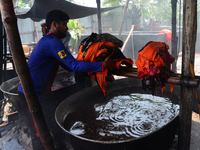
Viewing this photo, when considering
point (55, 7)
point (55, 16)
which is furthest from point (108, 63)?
point (55, 7)

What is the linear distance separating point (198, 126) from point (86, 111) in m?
2.28

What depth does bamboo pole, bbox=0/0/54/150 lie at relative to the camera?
1.43 meters

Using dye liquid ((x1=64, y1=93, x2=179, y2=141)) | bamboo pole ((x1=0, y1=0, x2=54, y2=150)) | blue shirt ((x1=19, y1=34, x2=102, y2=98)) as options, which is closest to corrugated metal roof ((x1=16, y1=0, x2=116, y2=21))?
blue shirt ((x1=19, y1=34, x2=102, y2=98))

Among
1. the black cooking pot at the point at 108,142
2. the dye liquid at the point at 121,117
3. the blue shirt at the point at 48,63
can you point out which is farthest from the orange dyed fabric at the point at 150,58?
the dye liquid at the point at 121,117

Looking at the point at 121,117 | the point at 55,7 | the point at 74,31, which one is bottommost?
the point at 121,117

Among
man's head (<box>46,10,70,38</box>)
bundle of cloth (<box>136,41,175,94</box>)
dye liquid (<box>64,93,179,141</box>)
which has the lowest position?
dye liquid (<box>64,93,179,141</box>)

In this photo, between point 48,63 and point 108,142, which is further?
point 48,63

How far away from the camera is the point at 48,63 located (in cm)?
246

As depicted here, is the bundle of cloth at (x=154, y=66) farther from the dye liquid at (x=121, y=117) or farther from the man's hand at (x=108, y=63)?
the dye liquid at (x=121, y=117)

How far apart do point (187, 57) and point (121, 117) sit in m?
1.32

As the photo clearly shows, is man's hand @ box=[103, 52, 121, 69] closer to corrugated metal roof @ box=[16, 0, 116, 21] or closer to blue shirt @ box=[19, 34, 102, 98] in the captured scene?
blue shirt @ box=[19, 34, 102, 98]

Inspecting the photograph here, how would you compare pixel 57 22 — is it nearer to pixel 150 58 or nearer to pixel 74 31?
pixel 150 58

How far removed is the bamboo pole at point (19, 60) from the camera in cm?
143

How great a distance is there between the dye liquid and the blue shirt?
2.34ft
